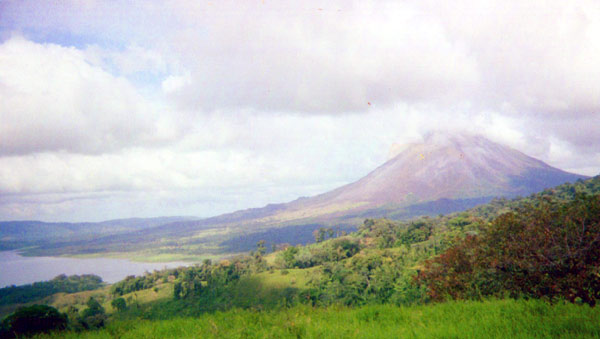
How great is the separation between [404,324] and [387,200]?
154m

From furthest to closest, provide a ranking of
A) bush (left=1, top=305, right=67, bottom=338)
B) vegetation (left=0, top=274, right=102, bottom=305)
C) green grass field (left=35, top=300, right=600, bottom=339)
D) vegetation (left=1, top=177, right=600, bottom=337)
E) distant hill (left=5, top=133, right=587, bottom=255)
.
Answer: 1. distant hill (left=5, top=133, right=587, bottom=255)
2. vegetation (left=0, top=274, right=102, bottom=305)
3. bush (left=1, top=305, right=67, bottom=338)
4. vegetation (left=1, top=177, right=600, bottom=337)
5. green grass field (left=35, top=300, right=600, bottom=339)

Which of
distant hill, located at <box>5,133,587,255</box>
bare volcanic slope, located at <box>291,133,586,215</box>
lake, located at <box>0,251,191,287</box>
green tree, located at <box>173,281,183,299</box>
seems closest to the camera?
green tree, located at <box>173,281,183,299</box>

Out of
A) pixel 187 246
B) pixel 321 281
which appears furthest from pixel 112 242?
pixel 321 281

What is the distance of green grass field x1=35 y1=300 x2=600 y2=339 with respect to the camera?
4.70 m

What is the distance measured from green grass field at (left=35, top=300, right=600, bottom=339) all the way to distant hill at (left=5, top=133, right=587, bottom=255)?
116 m

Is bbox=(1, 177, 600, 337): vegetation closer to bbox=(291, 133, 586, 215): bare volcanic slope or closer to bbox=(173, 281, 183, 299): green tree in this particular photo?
bbox=(173, 281, 183, 299): green tree

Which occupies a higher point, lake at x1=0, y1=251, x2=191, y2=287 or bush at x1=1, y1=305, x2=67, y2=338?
bush at x1=1, y1=305, x2=67, y2=338

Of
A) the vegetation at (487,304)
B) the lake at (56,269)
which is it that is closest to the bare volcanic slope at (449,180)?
the lake at (56,269)

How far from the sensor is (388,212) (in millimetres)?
139125

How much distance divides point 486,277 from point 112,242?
196 m

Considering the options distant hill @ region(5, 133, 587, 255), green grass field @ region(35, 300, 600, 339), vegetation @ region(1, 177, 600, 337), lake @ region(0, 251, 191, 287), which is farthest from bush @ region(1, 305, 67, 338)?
distant hill @ region(5, 133, 587, 255)

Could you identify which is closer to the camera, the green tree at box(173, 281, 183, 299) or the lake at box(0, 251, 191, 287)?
the green tree at box(173, 281, 183, 299)

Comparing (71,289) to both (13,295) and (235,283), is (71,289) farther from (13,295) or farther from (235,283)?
(235,283)

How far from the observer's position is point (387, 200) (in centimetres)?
15388
